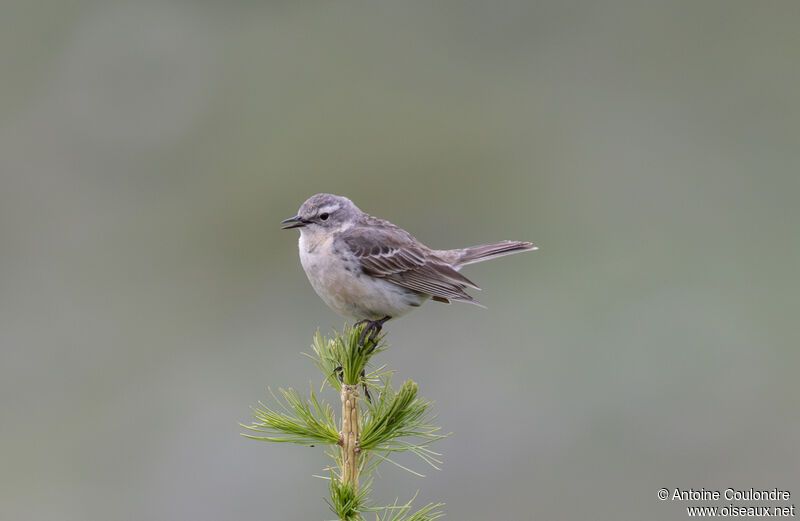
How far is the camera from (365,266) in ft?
25.8

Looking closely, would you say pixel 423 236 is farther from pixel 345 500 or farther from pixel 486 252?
pixel 345 500

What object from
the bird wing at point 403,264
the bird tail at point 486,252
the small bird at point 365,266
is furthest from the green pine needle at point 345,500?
the bird tail at point 486,252

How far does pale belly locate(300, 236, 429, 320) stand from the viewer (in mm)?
7676

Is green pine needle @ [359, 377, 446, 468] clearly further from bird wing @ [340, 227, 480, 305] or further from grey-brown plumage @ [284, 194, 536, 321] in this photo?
bird wing @ [340, 227, 480, 305]

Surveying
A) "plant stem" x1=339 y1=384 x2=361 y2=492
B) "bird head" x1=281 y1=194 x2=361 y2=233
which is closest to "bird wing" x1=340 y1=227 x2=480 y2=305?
"bird head" x1=281 y1=194 x2=361 y2=233

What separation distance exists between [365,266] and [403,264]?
36 centimetres

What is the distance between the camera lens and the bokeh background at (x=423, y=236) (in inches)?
570

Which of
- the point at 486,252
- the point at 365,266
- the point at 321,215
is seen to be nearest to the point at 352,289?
the point at 365,266

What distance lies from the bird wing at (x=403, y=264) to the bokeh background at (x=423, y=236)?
18.1 ft

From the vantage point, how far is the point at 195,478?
572 inches

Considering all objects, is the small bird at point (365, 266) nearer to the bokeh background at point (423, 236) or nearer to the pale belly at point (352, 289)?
the pale belly at point (352, 289)

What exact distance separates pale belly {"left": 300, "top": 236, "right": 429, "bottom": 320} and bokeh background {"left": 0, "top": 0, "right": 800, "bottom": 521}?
5.75 m

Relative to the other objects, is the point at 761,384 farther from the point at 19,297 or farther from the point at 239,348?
the point at 19,297

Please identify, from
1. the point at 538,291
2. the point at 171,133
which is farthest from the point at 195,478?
the point at 171,133
